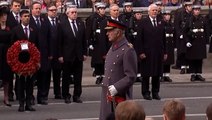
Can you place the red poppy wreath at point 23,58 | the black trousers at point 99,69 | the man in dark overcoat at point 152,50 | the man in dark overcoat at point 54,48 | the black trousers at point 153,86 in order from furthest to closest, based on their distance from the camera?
1. the black trousers at point 99,69
2. the black trousers at point 153,86
3. the man in dark overcoat at point 152,50
4. the man in dark overcoat at point 54,48
5. the red poppy wreath at point 23,58

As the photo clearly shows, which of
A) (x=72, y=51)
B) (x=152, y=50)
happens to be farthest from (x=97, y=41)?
(x=72, y=51)

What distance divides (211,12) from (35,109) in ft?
30.8

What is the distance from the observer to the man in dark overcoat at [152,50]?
1862 centimetres

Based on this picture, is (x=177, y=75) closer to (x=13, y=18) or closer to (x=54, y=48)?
(x=54, y=48)

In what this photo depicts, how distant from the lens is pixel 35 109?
17344mm

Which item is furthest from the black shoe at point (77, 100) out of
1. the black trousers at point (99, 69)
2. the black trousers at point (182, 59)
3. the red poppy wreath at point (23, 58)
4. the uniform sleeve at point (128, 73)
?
the uniform sleeve at point (128, 73)

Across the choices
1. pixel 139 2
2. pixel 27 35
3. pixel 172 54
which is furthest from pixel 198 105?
pixel 139 2

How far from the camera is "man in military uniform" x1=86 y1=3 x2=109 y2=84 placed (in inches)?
849

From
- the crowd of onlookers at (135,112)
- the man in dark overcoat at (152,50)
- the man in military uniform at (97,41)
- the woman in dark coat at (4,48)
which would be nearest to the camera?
the crowd of onlookers at (135,112)

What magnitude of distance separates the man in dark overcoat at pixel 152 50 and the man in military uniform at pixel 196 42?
12.4 feet

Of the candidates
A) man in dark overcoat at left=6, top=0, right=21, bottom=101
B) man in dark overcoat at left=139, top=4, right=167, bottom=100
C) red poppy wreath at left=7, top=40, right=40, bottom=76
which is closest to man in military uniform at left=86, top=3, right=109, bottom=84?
man in dark overcoat at left=139, top=4, right=167, bottom=100

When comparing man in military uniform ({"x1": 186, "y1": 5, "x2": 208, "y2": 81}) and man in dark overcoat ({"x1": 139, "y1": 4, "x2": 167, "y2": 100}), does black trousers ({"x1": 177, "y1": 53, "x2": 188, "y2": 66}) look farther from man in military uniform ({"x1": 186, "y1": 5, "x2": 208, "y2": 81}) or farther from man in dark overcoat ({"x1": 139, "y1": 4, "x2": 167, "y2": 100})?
man in dark overcoat ({"x1": 139, "y1": 4, "x2": 167, "y2": 100})

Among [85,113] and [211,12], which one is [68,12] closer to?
[85,113]

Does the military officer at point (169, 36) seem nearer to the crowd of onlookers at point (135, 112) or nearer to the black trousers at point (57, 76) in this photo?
the black trousers at point (57, 76)
